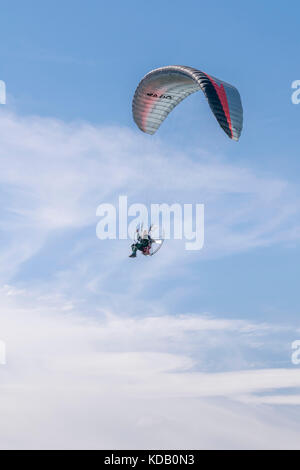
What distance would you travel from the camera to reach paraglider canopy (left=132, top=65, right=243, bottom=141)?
52.0 m

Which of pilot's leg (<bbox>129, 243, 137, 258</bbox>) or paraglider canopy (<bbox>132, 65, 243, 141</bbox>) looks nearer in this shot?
paraglider canopy (<bbox>132, 65, 243, 141</bbox>)

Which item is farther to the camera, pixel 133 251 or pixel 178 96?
pixel 178 96

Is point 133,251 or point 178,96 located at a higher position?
point 178,96

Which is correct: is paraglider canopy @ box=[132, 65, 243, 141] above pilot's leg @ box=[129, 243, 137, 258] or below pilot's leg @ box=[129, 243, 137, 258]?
above

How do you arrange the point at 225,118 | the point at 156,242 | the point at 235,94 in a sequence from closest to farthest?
the point at 225,118, the point at 235,94, the point at 156,242

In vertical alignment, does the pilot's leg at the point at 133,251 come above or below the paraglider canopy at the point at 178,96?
below

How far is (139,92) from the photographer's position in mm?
61281

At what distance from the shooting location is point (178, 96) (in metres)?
63.5

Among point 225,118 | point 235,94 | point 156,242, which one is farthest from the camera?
point 156,242

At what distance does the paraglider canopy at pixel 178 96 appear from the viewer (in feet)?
171

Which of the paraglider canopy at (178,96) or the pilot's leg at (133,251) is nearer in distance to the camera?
the paraglider canopy at (178,96)
